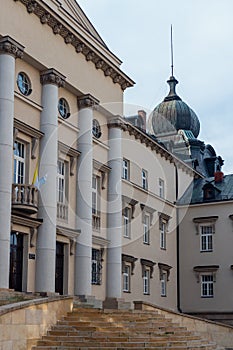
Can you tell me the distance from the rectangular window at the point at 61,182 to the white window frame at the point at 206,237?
1576cm

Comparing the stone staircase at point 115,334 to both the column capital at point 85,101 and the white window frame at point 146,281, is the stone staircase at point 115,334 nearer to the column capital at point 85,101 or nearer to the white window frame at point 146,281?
the column capital at point 85,101

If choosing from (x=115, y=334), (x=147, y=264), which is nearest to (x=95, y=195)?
(x=147, y=264)

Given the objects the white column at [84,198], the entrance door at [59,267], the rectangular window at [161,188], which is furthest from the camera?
the rectangular window at [161,188]

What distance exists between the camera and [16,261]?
2292cm

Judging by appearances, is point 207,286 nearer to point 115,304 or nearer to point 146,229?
point 146,229

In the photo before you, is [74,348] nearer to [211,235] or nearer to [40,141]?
[40,141]

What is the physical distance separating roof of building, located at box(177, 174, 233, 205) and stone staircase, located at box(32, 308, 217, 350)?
1970cm

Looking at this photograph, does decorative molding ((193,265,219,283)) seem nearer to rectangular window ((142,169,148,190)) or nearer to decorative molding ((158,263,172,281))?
decorative molding ((158,263,172,281))

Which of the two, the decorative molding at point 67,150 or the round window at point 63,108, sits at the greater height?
the round window at point 63,108

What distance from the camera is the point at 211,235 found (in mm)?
39156

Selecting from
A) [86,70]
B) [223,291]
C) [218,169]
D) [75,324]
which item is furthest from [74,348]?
[218,169]

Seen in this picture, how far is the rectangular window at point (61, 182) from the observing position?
84.4ft

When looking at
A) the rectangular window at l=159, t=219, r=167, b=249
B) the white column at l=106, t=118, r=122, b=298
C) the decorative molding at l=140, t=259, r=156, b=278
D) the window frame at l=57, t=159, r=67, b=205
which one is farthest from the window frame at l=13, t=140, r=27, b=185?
the rectangular window at l=159, t=219, r=167, b=249

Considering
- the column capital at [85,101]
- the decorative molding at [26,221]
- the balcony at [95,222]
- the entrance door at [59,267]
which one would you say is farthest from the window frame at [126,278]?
the decorative molding at [26,221]
